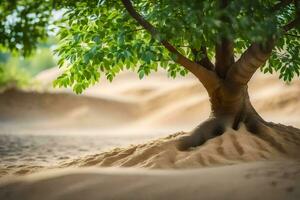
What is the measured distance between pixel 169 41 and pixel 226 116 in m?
1.71

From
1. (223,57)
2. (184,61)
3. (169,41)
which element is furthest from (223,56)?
(169,41)

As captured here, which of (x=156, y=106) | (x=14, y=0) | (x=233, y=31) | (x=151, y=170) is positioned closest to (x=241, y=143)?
(x=151, y=170)

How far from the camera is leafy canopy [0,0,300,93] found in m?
5.52

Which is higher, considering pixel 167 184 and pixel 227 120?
pixel 227 120

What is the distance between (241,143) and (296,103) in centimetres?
1363

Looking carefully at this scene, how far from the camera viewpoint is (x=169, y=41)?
23.6 feet

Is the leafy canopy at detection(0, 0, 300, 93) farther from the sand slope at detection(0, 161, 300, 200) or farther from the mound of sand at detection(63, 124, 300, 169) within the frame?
the sand slope at detection(0, 161, 300, 200)

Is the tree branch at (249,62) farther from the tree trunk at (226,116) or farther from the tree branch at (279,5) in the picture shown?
the tree branch at (279,5)

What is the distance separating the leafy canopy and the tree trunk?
80cm

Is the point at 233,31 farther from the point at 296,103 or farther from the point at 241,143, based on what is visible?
the point at 296,103

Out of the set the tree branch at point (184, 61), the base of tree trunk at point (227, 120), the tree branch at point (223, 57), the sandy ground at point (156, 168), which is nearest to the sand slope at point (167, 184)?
the sandy ground at point (156, 168)

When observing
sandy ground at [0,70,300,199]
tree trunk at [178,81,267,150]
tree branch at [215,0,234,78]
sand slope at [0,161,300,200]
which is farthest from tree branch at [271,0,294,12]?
sand slope at [0,161,300,200]

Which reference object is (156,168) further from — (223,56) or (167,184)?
(223,56)

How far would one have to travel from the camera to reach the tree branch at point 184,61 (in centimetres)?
634
